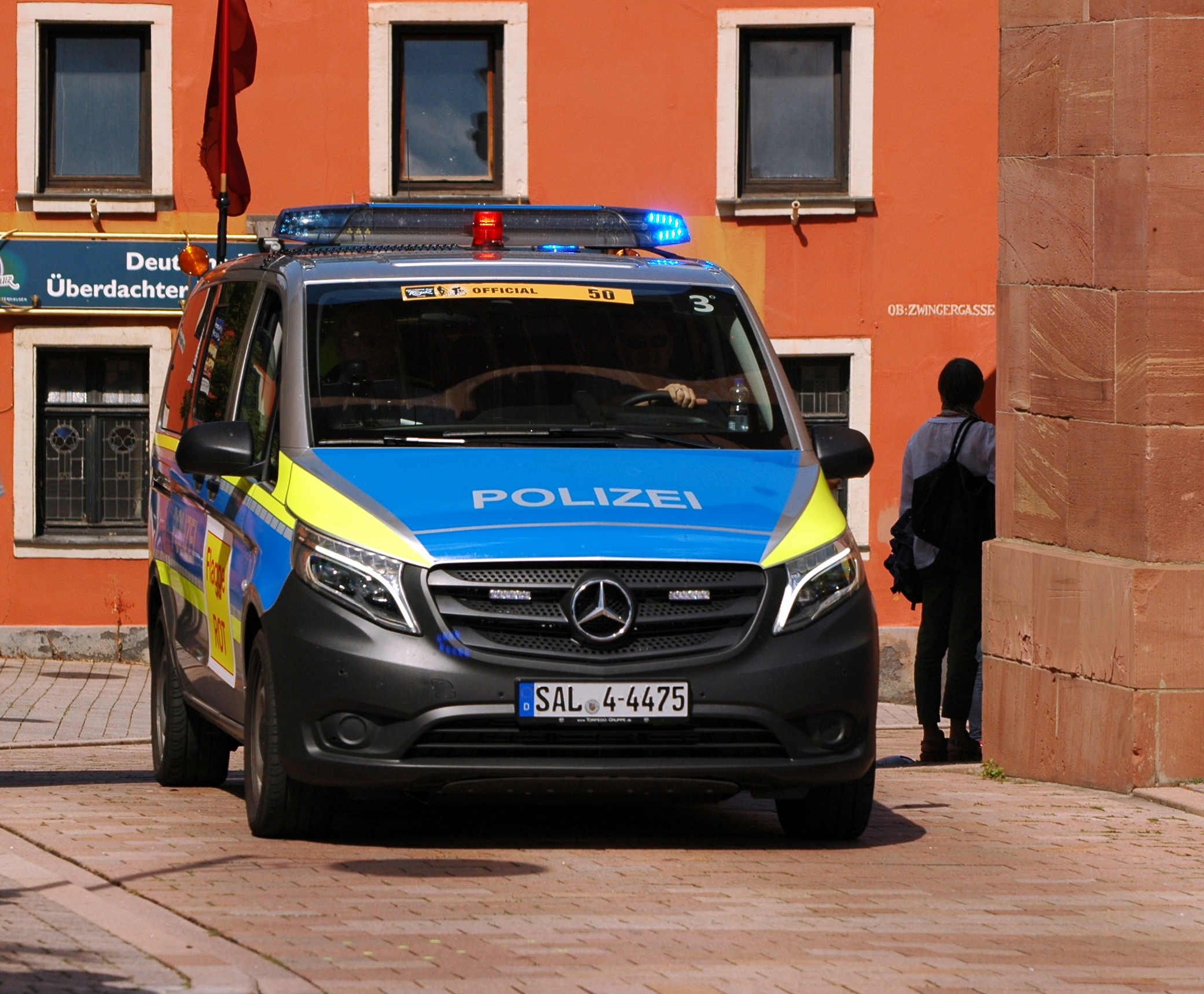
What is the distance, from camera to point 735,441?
8133 millimetres

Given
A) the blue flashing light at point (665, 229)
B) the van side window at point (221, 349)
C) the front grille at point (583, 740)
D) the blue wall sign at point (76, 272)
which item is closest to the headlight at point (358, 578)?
the front grille at point (583, 740)

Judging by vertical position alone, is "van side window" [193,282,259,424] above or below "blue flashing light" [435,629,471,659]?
above

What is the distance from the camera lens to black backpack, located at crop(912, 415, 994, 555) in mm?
11422

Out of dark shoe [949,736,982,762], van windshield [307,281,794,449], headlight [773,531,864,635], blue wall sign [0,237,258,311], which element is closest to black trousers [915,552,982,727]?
Result: dark shoe [949,736,982,762]

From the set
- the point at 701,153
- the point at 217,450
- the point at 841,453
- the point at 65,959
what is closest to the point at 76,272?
the point at 701,153

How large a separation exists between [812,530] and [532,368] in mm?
1248

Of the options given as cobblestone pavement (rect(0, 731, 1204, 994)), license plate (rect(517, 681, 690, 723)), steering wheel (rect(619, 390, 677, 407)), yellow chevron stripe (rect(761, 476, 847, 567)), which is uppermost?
steering wheel (rect(619, 390, 677, 407))

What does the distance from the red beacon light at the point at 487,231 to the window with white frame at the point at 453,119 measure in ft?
35.7

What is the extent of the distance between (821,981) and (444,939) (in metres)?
1.00

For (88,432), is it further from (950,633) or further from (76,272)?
(950,633)

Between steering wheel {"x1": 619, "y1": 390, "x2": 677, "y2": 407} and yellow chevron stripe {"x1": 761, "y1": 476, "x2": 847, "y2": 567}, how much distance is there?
0.68 meters

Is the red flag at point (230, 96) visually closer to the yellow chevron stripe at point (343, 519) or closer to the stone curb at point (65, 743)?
the stone curb at point (65, 743)

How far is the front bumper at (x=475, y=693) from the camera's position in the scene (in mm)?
7105

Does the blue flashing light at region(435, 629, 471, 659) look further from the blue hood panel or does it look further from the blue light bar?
the blue light bar
